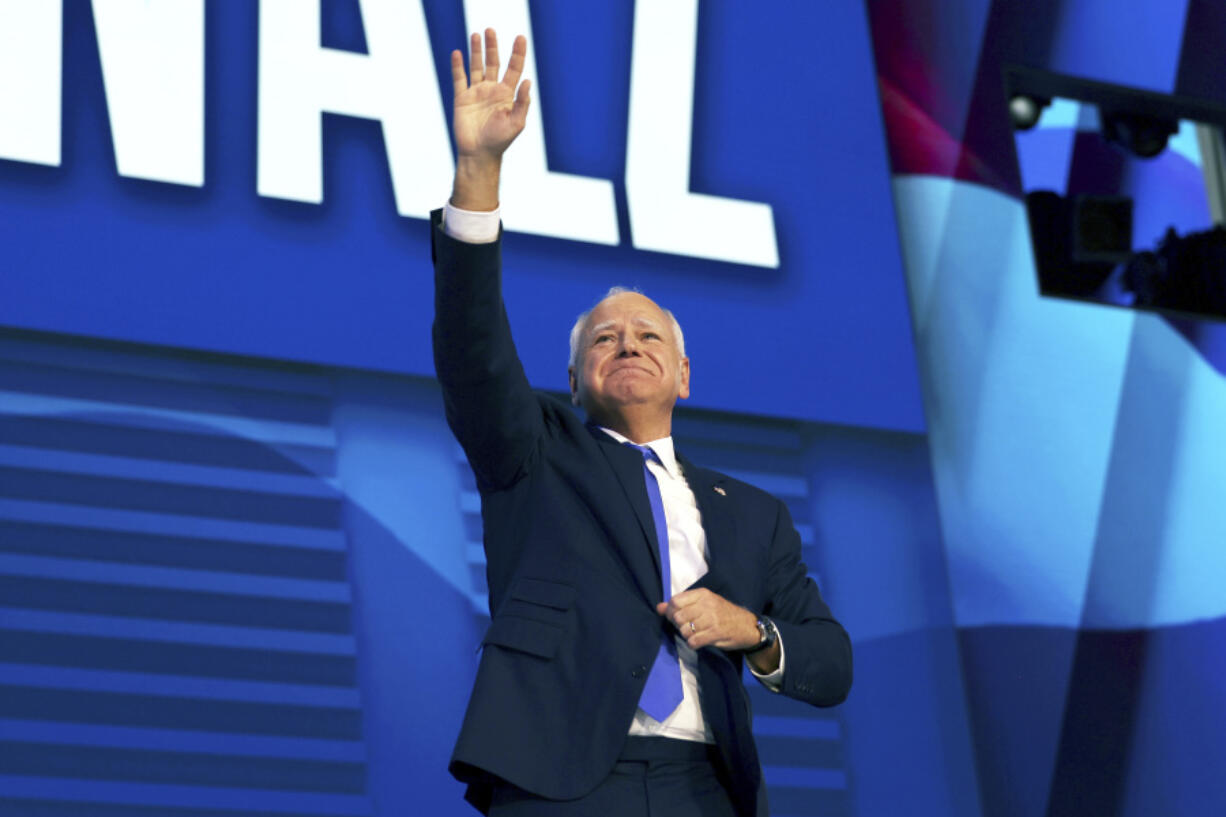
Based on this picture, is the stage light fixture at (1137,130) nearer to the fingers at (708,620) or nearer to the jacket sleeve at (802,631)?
the jacket sleeve at (802,631)

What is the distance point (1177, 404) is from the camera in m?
3.91

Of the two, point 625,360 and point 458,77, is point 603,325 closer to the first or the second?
point 625,360

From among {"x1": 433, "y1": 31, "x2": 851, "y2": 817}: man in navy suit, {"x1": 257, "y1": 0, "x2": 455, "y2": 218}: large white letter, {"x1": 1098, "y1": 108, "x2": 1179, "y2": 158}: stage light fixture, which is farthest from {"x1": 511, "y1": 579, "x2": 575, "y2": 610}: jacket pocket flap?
{"x1": 1098, "y1": 108, "x2": 1179, "y2": 158}: stage light fixture

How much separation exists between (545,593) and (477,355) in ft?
0.86

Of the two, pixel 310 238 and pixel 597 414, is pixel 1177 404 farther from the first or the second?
pixel 597 414

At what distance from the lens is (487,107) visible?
152cm

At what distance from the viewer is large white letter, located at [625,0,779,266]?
3457 millimetres

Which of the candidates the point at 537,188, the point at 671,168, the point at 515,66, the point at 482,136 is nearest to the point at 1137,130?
the point at 671,168

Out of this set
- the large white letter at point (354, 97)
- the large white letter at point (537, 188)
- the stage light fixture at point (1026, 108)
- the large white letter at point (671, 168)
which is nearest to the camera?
the large white letter at point (354, 97)

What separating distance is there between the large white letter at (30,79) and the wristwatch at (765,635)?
1.99 meters

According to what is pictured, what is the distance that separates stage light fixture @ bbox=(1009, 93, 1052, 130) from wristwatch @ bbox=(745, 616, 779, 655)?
299cm

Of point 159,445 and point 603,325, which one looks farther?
point 159,445

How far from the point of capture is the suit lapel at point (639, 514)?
5.05ft

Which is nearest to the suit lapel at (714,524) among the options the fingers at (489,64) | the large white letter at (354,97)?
the fingers at (489,64)
